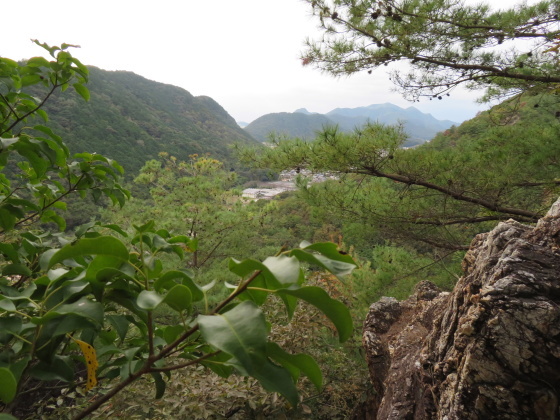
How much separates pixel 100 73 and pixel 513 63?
5003 cm

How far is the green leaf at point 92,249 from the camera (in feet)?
1.42

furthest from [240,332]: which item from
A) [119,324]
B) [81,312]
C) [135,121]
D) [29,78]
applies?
[135,121]

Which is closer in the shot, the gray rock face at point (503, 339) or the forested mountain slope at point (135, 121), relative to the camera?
the gray rock face at point (503, 339)

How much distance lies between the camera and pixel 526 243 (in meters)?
1.17

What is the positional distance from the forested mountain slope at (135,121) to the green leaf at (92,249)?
14.3 metres

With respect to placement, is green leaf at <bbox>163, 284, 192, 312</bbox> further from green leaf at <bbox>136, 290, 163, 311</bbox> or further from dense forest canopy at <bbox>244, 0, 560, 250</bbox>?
dense forest canopy at <bbox>244, 0, 560, 250</bbox>

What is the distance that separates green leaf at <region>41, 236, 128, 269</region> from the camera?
17.0 inches

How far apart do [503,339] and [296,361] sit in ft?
2.85

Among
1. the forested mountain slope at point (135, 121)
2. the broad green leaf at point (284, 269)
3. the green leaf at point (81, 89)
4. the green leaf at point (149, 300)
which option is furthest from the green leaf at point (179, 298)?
the forested mountain slope at point (135, 121)

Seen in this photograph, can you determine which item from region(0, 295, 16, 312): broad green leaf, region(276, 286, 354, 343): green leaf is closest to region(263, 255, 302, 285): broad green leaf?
region(276, 286, 354, 343): green leaf

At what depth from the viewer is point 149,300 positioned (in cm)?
40

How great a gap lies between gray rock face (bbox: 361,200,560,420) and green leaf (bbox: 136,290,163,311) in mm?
1065

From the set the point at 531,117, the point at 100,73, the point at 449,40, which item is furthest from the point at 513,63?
the point at 100,73

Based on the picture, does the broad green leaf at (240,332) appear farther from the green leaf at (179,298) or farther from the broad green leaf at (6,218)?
the broad green leaf at (6,218)
